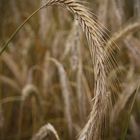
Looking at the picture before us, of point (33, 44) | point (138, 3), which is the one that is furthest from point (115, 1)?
point (33, 44)

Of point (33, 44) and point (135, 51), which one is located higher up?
point (33, 44)

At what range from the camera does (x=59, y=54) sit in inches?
101

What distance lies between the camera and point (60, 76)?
1978mm

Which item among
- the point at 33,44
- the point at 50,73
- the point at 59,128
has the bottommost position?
the point at 59,128

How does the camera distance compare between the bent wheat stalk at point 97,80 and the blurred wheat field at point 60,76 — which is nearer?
the bent wheat stalk at point 97,80

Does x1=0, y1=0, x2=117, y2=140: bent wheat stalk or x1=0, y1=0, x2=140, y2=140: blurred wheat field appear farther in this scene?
x1=0, y1=0, x2=140, y2=140: blurred wheat field

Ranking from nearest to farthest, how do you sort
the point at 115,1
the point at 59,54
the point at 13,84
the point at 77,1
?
1. the point at 77,1
2. the point at 115,1
3. the point at 13,84
4. the point at 59,54

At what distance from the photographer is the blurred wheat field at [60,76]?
73.7 inches

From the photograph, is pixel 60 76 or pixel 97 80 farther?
pixel 60 76

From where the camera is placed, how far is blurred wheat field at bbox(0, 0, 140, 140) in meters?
1.87

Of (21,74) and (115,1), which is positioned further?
(21,74)

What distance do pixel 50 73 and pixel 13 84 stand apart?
186 mm

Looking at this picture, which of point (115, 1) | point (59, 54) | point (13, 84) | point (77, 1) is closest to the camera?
point (77, 1)

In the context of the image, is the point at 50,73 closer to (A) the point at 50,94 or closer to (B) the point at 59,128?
(A) the point at 50,94
